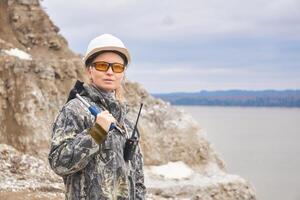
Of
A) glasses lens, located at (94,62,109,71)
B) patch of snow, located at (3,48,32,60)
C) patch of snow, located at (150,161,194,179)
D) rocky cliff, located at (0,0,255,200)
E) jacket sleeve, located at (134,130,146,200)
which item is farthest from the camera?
patch of snow, located at (150,161,194,179)

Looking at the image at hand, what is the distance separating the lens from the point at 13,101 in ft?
80.9

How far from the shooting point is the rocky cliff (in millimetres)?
24484

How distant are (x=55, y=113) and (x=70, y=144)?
21.9m

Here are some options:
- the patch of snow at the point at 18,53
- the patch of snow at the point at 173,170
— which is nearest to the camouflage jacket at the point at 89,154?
the patch of snow at the point at 18,53

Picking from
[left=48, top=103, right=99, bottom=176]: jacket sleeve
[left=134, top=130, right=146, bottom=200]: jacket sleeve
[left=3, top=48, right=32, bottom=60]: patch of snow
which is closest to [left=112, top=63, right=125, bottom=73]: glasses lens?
[left=48, top=103, right=99, bottom=176]: jacket sleeve

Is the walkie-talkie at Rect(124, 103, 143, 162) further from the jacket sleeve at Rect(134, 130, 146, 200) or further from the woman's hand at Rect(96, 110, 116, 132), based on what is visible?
the woman's hand at Rect(96, 110, 116, 132)

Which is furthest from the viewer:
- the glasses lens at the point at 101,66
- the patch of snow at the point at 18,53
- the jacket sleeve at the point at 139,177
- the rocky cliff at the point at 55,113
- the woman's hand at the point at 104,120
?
the patch of snow at the point at 18,53

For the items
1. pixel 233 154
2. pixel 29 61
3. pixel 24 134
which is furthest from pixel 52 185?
pixel 233 154

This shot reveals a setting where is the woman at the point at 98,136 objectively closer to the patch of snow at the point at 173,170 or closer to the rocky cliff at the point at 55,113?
the rocky cliff at the point at 55,113

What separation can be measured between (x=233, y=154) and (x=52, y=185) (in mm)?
44701

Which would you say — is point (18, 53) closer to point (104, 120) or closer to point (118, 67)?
point (118, 67)

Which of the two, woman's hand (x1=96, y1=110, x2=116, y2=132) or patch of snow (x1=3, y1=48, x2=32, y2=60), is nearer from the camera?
woman's hand (x1=96, y1=110, x2=116, y2=132)

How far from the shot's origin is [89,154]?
148 inches

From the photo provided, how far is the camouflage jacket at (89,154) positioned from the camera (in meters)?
3.79
